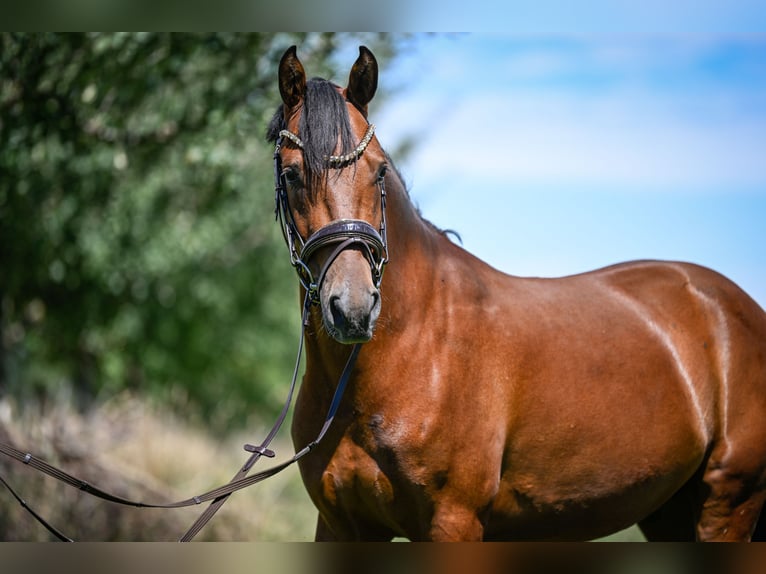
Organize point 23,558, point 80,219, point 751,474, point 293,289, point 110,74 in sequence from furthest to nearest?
point 293,289 → point 80,219 → point 110,74 → point 751,474 → point 23,558

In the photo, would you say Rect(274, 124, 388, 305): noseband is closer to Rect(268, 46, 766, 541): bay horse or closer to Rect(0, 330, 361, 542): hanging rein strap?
Rect(268, 46, 766, 541): bay horse

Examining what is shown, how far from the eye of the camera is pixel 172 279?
35.0ft

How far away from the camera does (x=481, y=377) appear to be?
10.8ft

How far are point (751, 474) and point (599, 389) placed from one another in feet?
3.08

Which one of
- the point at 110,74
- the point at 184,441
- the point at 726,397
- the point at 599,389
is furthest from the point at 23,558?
the point at 184,441

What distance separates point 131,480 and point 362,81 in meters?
5.55

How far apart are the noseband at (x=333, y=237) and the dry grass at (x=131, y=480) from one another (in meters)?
4.97

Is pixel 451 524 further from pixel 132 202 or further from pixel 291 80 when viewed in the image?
pixel 132 202

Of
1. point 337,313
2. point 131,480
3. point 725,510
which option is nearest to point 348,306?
point 337,313

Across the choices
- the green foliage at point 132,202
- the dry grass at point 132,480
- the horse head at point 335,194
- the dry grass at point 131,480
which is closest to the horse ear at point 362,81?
the horse head at point 335,194

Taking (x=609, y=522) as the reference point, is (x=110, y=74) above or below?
above

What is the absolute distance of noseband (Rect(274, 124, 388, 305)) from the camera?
2891 millimetres

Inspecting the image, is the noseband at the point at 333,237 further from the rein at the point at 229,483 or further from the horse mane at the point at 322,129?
the rein at the point at 229,483
